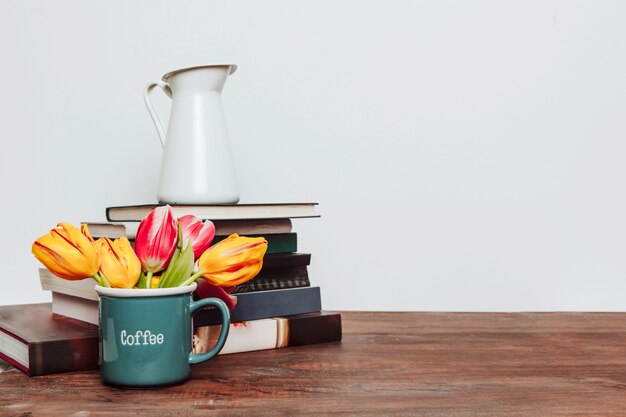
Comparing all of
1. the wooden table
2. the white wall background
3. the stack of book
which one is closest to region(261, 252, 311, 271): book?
the stack of book

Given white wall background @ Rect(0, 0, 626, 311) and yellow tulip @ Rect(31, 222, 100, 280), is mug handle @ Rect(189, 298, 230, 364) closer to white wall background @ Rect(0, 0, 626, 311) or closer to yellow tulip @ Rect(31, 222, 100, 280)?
yellow tulip @ Rect(31, 222, 100, 280)

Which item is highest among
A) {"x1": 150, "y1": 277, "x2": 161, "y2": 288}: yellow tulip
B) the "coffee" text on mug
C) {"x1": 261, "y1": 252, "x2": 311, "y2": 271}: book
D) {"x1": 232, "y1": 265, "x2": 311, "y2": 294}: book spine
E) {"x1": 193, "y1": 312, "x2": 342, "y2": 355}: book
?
{"x1": 261, "y1": 252, "x2": 311, "y2": 271}: book

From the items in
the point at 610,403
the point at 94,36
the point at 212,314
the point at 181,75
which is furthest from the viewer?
the point at 94,36

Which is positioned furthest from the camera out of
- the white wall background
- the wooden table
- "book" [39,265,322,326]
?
the white wall background

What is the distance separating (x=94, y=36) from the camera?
4.17 ft

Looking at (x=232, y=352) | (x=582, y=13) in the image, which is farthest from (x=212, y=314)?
(x=582, y=13)

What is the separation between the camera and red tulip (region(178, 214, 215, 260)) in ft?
2.32

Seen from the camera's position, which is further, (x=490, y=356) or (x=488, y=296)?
(x=488, y=296)

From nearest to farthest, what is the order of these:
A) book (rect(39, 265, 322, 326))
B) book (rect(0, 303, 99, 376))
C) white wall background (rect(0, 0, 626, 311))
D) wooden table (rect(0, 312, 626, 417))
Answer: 1. wooden table (rect(0, 312, 626, 417))
2. book (rect(0, 303, 99, 376))
3. book (rect(39, 265, 322, 326))
4. white wall background (rect(0, 0, 626, 311))

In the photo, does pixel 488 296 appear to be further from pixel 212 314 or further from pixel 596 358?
pixel 212 314

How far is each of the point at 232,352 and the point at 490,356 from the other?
1.02 ft

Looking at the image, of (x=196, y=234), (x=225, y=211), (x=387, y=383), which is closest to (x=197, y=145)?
(x=225, y=211)

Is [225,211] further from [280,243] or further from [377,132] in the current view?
[377,132]

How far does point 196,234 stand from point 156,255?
0.05 m
